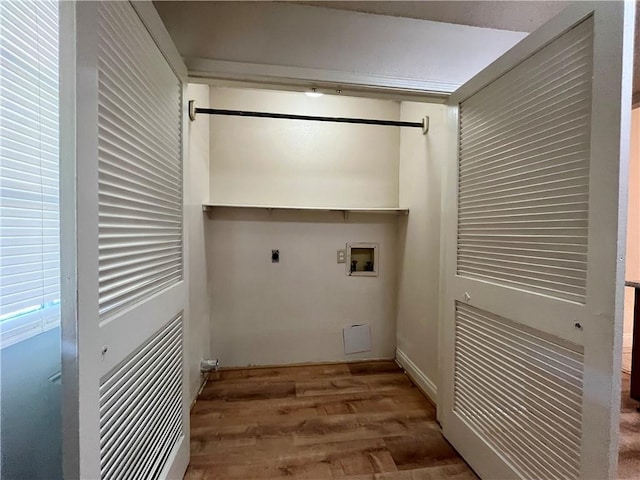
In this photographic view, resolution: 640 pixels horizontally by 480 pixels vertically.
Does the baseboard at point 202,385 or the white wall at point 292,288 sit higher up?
the white wall at point 292,288

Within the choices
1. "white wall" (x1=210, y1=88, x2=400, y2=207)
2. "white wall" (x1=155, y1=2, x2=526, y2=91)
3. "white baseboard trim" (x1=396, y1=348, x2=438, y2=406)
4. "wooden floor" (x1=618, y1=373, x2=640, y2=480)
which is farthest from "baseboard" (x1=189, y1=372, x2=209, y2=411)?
"wooden floor" (x1=618, y1=373, x2=640, y2=480)

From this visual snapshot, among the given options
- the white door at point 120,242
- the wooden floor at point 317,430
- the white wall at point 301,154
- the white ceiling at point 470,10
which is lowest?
the wooden floor at point 317,430

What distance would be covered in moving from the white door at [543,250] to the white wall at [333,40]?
1.10 feet

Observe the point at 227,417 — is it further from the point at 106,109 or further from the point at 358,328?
the point at 106,109

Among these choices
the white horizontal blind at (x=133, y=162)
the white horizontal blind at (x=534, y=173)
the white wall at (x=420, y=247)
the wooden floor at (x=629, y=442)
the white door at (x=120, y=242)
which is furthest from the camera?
the white wall at (x=420, y=247)

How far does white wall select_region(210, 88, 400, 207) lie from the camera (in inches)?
98.3

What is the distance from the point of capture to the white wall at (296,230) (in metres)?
2.51

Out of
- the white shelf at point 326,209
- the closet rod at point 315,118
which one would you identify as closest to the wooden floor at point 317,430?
the white shelf at point 326,209

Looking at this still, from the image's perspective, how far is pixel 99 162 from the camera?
76 cm

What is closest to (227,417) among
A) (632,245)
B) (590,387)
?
(590,387)

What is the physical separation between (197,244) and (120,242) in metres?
1.26

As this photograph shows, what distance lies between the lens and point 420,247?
7.48 feet

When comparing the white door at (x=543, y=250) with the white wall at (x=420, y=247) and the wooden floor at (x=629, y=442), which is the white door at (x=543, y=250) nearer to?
the white wall at (x=420, y=247)

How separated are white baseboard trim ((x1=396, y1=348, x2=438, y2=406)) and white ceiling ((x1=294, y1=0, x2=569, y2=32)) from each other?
94.3 inches
